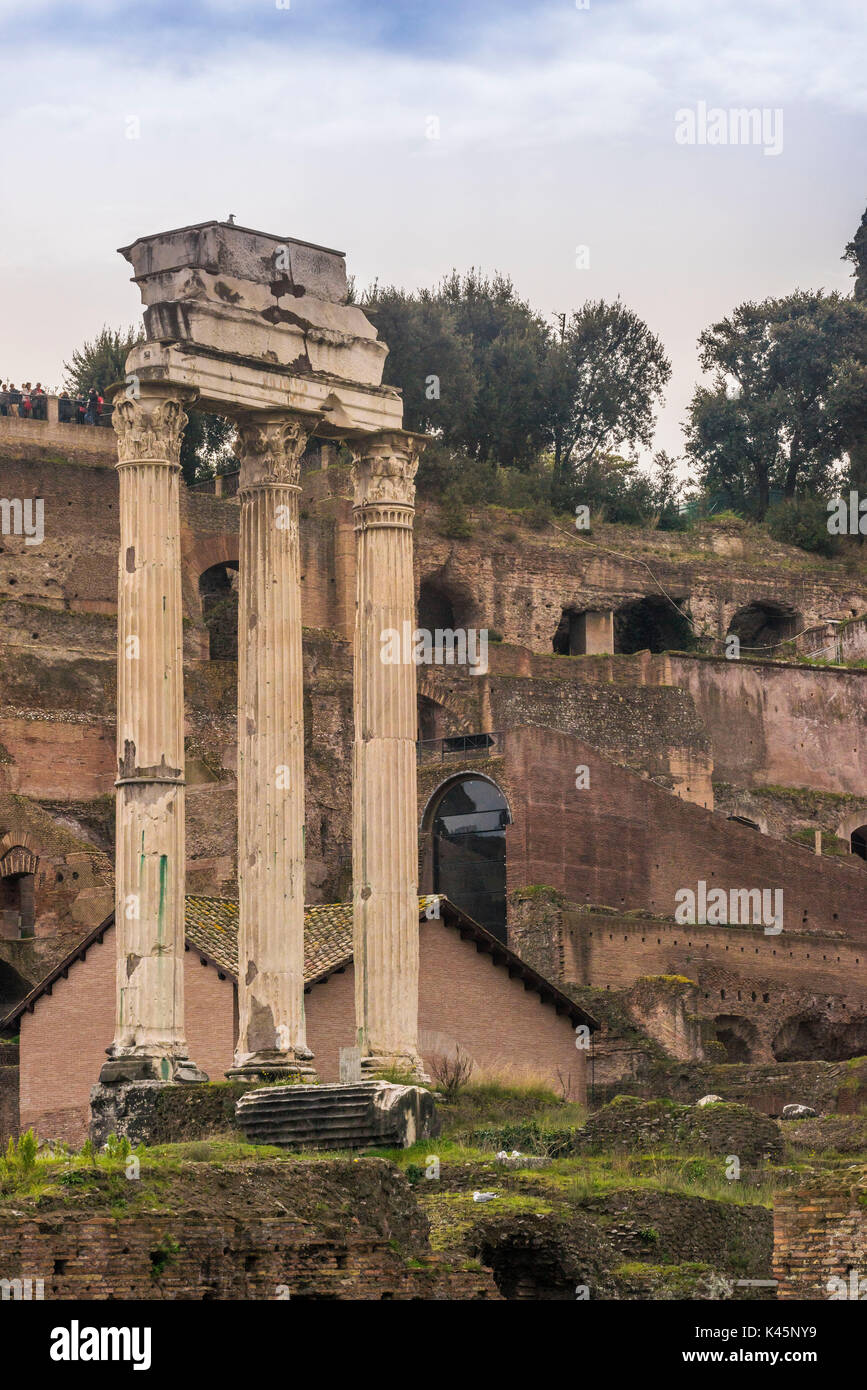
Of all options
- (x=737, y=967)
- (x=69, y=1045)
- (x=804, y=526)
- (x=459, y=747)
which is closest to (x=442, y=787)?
(x=459, y=747)

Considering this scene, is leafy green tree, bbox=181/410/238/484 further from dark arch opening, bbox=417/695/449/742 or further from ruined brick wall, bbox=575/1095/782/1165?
ruined brick wall, bbox=575/1095/782/1165

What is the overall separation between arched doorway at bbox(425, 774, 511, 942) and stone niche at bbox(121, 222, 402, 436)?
15450 mm

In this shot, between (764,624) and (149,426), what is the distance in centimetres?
3484

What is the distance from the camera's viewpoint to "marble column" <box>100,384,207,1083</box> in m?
25.2

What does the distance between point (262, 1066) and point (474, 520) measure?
103ft

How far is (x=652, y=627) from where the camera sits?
59062 millimetres

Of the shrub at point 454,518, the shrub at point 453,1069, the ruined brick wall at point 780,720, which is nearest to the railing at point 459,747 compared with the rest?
the ruined brick wall at point 780,720

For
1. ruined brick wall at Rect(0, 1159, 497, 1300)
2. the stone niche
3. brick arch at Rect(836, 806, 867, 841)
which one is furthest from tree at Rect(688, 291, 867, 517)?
ruined brick wall at Rect(0, 1159, 497, 1300)
